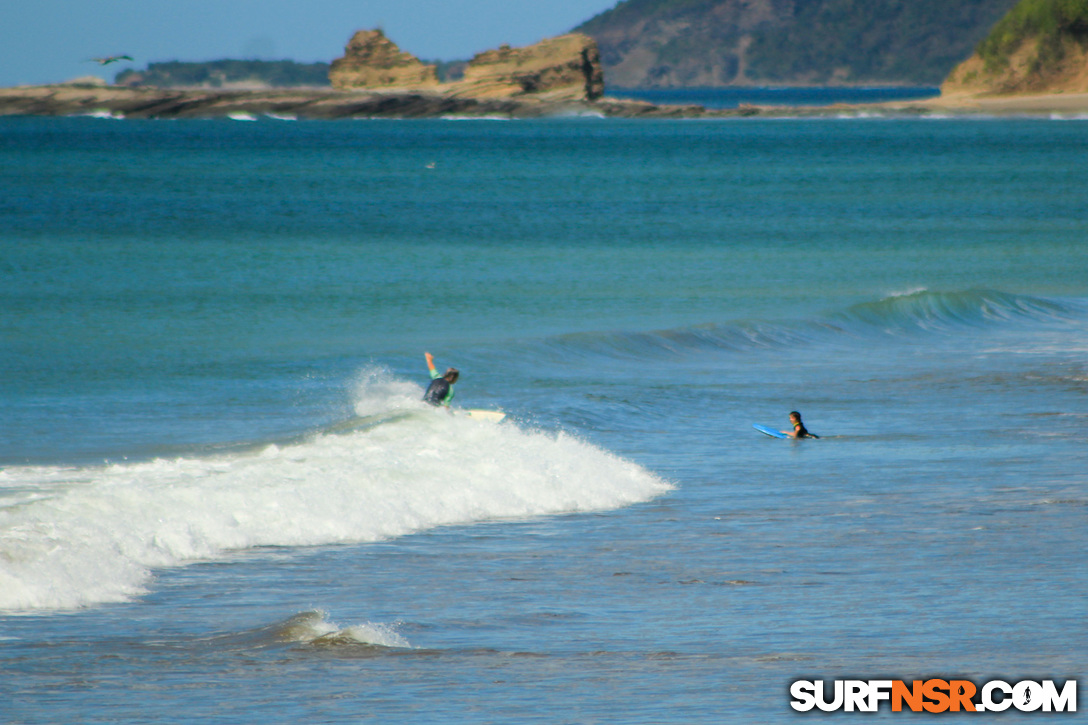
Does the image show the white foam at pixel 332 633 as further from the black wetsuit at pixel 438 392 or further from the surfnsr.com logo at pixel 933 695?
the black wetsuit at pixel 438 392

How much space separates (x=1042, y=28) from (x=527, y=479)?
17287 centimetres

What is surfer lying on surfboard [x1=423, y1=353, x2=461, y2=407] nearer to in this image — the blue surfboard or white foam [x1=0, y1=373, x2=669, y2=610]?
white foam [x1=0, y1=373, x2=669, y2=610]

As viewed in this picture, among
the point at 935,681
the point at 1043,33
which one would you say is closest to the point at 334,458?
the point at 935,681

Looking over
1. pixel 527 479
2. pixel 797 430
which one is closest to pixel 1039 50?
pixel 797 430

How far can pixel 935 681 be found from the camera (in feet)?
28.7

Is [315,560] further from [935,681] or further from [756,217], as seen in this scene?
[756,217]

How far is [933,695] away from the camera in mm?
8555

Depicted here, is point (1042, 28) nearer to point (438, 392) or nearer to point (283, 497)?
point (438, 392)

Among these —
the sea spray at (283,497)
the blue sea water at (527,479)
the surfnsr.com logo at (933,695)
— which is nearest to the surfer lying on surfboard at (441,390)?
the blue sea water at (527,479)

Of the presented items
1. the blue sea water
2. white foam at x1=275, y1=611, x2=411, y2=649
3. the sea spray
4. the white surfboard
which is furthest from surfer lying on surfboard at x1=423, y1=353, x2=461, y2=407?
white foam at x1=275, y1=611, x2=411, y2=649

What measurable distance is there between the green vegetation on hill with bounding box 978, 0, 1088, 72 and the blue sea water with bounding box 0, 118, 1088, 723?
5251 inches

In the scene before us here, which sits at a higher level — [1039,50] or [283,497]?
[1039,50]

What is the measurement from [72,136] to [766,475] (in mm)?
138153

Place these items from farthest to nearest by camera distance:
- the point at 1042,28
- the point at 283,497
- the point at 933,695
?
the point at 1042,28 < the point at 283,497 < the point at 933,695
